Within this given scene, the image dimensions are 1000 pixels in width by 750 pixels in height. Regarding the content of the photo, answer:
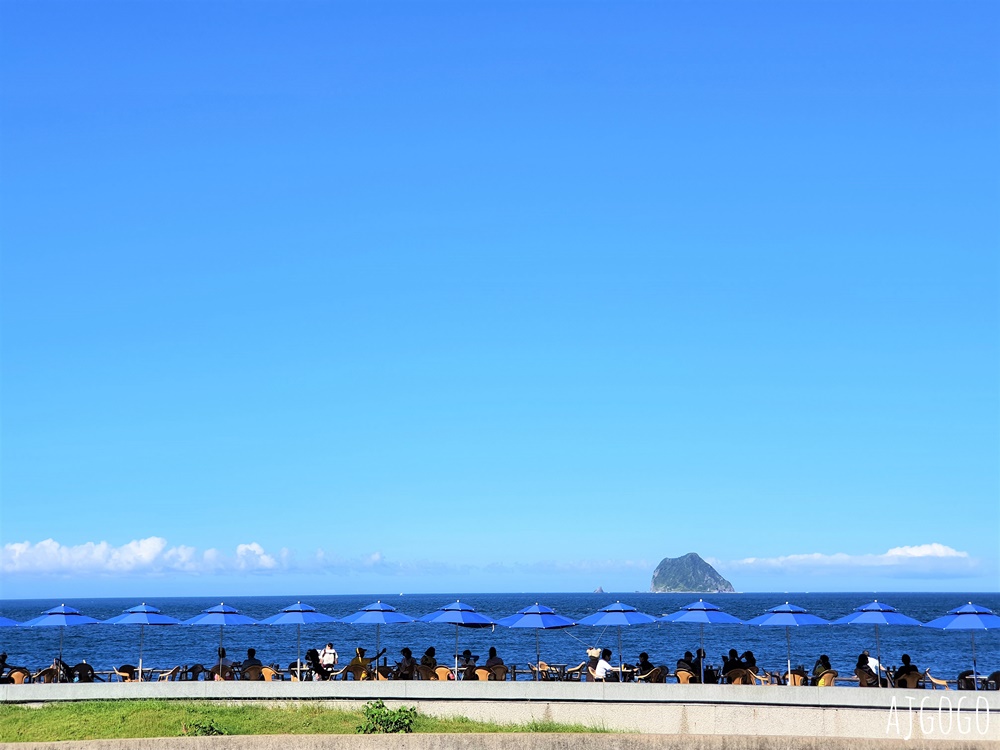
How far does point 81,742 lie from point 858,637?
8204 centimetres

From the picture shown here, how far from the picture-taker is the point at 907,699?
835 inches

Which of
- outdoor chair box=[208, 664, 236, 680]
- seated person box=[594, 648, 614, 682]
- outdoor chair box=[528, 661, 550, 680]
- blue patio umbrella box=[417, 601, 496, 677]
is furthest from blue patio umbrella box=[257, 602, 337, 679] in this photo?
seated person box=[594, 648, 614, 682]

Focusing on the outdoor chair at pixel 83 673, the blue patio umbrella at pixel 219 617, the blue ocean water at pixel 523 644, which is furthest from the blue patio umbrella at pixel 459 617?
the blue ocean water at pixel 523 644

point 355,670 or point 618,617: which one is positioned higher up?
point 618,617

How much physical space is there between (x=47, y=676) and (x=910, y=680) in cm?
2013

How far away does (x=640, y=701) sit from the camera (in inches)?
893

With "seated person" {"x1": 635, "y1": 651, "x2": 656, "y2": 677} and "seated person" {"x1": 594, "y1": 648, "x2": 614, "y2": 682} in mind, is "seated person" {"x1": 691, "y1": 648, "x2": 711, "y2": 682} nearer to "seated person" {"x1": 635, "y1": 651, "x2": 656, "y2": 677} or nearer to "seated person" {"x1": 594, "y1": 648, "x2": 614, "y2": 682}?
"seated person" {"x1": 635, "y1": 651, "x2": 656, "y2": 677}

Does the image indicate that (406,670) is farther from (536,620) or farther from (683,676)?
(683,676)

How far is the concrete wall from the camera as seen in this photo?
2109cm

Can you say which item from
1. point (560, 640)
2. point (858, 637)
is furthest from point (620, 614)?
point (858, 637)

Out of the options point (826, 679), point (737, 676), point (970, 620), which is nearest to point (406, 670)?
point (737, 676)

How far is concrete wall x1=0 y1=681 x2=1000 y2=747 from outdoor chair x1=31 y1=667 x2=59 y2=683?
2.67 metres

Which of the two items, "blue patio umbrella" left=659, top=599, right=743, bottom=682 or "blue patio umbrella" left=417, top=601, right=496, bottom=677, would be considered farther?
"blue patio umbrella" left=417, top=601, right=496, bottom=677

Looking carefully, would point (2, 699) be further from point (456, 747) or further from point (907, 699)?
point (907, 699)
